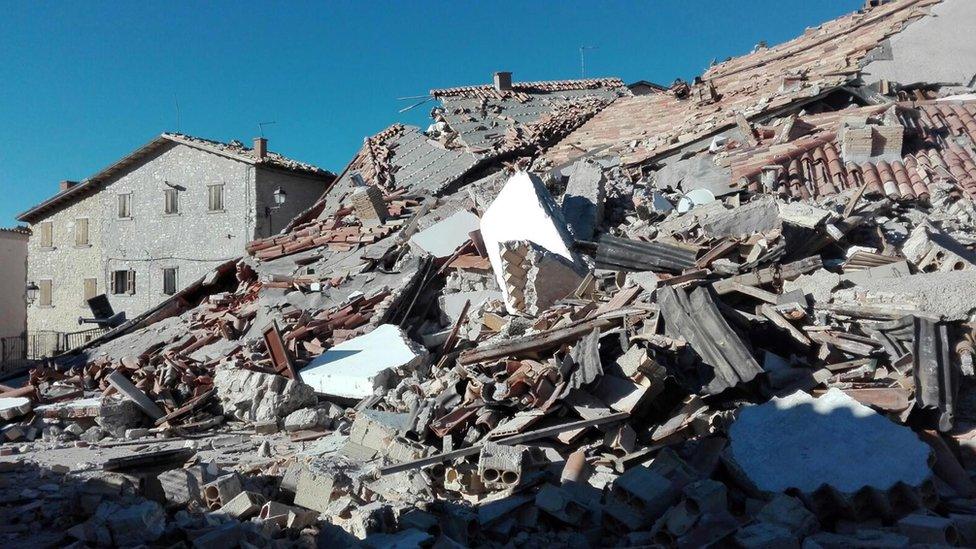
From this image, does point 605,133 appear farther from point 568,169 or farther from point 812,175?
point 812,175

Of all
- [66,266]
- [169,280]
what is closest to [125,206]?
[169,280]

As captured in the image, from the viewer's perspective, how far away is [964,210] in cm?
980

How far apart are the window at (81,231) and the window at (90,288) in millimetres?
1354

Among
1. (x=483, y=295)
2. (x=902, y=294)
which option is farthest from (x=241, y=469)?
(x=902, y=294)

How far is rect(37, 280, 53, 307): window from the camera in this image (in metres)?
27.1

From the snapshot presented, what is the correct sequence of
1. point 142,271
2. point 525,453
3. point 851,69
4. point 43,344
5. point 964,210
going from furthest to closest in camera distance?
point 43,344, point 142,271, point 851,69, point 964,210, point 525,453

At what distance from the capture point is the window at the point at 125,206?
2550 cm

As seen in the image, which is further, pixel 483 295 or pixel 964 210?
pixel 483 295

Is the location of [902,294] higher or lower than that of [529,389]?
higher

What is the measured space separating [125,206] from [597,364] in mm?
23495

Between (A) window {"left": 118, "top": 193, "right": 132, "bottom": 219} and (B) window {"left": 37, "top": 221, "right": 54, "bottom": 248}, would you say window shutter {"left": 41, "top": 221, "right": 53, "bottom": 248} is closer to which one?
(B) window {"left": 37, "top": 221, "right": 54, "bottom": 248}

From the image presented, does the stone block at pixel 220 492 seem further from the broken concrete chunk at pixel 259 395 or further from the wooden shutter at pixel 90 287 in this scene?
the wooden shutter at pixel 90 287

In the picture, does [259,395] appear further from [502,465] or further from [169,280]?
[169,280]

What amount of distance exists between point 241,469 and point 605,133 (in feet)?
41.5
